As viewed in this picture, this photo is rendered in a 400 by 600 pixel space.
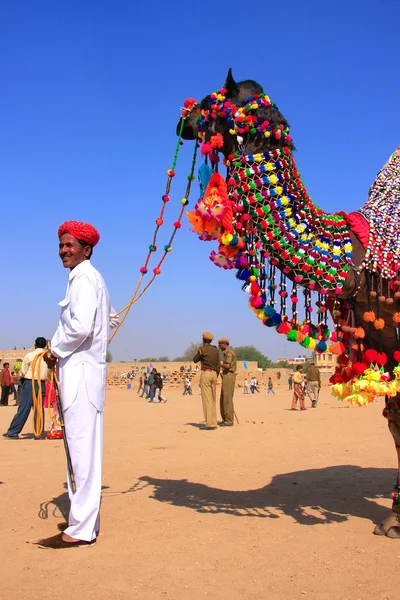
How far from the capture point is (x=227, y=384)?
41.8 feet

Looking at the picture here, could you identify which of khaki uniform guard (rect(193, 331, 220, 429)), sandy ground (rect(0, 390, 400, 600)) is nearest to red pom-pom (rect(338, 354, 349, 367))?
sandy ground (rect(0, 390, 400, 600))

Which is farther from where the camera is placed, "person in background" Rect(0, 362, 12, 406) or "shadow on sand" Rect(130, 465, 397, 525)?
"person in background" Rect(0, 362, 12, 406)

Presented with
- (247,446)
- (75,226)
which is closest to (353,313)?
(75,226)

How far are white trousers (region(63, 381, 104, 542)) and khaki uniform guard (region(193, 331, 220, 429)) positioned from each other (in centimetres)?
760

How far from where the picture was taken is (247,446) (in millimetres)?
9445

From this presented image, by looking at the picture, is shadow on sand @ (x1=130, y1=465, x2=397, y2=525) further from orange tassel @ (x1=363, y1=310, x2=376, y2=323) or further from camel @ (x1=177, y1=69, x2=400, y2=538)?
orange tassel @ (x1=363, y1=310, x2=376, y2=323)

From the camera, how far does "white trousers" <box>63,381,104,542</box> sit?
4.42m

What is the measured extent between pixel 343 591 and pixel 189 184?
3.35m

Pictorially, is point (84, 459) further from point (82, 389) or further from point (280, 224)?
point (280, 224)

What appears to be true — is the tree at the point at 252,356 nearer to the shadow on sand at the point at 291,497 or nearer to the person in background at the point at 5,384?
the person in background at the point at 5,384

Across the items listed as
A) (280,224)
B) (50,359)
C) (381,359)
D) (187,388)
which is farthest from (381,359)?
(187,388)

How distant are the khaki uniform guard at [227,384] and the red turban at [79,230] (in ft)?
26.9

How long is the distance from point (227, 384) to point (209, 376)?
562mm

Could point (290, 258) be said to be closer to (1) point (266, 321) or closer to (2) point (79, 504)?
(1) point (266, 321)
